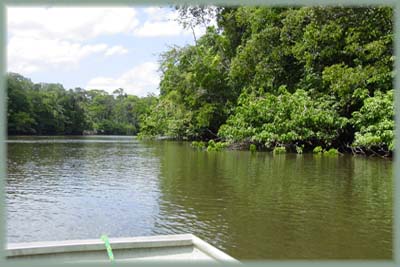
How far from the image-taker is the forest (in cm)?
2000

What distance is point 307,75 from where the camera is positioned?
78.9 ft

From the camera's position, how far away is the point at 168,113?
123ft

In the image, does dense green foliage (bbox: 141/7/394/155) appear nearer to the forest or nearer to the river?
the forest

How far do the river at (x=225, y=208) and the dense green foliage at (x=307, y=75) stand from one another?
7167 millimetres

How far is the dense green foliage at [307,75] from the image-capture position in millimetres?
19906

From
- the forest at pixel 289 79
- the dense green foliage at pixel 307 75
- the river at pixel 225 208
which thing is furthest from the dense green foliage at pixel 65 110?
the river at pixel 225 208

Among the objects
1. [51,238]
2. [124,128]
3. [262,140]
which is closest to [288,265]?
[51,238]

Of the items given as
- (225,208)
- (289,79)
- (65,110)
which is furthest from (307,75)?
(65,110)

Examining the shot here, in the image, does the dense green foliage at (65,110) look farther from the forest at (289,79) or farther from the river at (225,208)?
the river at (225,208)

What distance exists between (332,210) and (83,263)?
200 inches

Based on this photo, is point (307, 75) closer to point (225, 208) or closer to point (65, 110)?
point (225, 208)

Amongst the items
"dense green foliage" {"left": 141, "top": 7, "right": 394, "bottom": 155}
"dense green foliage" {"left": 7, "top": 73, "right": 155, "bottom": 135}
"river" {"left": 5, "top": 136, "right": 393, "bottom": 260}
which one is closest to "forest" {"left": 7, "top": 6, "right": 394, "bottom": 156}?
"dense green foliage" {"left": 141, "top": 7, "right": 394, "bottom": 155}

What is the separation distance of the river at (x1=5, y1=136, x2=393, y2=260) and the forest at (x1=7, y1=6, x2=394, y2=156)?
23.7ft

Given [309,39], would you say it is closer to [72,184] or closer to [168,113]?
[72,184]
